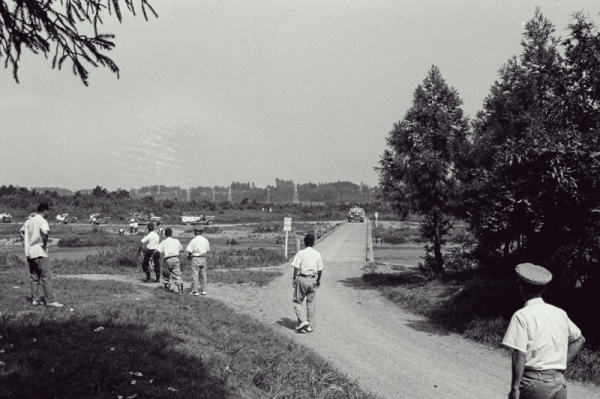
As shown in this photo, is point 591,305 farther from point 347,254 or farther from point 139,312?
point 347,254

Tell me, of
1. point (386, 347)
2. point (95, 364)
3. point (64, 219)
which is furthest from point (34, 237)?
point (64, 219)

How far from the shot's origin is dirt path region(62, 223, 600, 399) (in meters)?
6.26

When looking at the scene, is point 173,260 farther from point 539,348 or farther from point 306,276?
point 539,348

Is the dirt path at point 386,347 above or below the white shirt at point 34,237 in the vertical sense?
below

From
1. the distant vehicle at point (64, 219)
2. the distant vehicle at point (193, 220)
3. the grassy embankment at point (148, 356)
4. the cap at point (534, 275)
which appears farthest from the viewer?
the distant vehicle at point (193, 220)

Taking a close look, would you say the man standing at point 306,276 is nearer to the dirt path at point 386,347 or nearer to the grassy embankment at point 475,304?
the dirt path at point 386,347

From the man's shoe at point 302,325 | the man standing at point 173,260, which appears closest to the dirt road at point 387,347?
the man's shoe at point 302,325

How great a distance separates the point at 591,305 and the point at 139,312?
8399 mm

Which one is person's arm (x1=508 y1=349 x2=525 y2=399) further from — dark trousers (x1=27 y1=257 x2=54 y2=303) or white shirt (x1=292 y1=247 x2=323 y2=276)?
dark trousers (x1=27 y1=257 x2=54 y2=303)

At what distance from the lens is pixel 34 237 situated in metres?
8.05

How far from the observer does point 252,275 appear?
16.2 m

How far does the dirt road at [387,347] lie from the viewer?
6.26 m

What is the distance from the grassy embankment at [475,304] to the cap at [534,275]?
4366 millimetres

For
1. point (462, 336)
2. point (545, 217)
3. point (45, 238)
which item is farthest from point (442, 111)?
point (45, 238)
